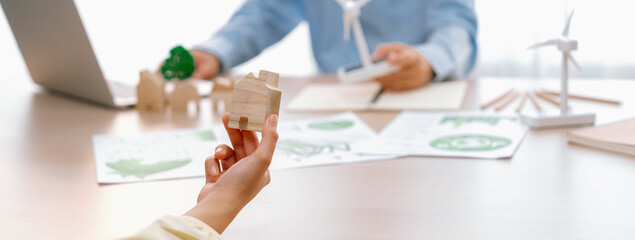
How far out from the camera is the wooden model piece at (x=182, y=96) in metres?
0.93

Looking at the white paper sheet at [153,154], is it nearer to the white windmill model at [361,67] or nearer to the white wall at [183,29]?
the white windmill model at [361,67]

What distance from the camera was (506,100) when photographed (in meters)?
0.90

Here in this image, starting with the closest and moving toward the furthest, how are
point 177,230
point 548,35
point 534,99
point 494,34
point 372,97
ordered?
point 177,230 → point 534,99 → point 372,97 → point 548,35 → point 494,34

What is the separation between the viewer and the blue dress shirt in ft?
3.91

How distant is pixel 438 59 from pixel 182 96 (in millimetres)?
450

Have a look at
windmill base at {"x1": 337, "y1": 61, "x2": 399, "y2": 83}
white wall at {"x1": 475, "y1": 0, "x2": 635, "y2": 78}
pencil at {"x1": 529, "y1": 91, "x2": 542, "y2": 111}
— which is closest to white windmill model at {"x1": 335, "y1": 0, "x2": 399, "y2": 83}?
windmill base at {"x1": 337, "y1": 61, "x2": 399, "y2": 83}

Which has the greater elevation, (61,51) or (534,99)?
(61,51)

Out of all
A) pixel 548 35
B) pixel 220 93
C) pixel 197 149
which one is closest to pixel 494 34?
pixel 548 35

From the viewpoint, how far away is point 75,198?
1.82 feet

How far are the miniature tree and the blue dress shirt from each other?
0.78ft

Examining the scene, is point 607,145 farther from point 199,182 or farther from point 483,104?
point 199,182

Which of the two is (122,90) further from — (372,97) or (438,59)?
(438,59)

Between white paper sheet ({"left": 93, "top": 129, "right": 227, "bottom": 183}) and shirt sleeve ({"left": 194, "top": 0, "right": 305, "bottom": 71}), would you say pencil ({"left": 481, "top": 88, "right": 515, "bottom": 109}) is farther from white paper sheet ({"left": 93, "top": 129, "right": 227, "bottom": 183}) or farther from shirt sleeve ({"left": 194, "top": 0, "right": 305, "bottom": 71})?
shirt sleeve ({"left": 194, "top": 0, "right": 305, "bottom": 71})

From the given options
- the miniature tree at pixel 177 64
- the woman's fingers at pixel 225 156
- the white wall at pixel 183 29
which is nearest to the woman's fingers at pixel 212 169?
the woman's fingers at pixel 225 156
